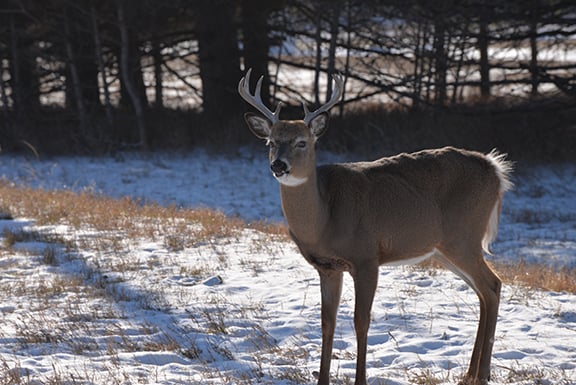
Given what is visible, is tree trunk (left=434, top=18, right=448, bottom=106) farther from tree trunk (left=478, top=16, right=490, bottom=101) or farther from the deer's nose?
the deer's nose

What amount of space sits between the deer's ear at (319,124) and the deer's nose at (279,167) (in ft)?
1.74

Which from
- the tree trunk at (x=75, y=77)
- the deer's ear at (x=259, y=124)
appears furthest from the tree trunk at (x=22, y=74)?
the deer's ear at (x=259, y=124)

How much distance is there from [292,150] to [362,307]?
1165 millimetres

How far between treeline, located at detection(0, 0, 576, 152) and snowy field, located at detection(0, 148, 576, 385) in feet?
28.5

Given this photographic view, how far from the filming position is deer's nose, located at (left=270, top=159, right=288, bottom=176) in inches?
222

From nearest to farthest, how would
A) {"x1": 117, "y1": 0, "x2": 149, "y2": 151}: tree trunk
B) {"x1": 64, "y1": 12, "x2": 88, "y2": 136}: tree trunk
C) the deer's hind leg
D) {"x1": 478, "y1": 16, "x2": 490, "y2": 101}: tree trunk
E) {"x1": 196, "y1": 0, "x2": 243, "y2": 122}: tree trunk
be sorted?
1. the deer's hind leg
2. {"x1": 478, "y1": 16, "x2": 490, "y2": 101}: tree trunk
3. {"x1": 117, "y1": 0, "x2": 149, "y2": 151}: tree trunk
4. {"x1": 64, "y1": 12, "x2": 88, "y2": 136}: tree trunk
5. {"x1": 196, "y1": 0, "x2": 243, "y2": 122}: tree trunk

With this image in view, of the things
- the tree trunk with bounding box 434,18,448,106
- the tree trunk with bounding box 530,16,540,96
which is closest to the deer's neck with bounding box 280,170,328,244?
the tree trunk with bounding box 434,18,448,106

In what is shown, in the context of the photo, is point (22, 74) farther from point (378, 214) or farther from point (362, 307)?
point (362, 307)

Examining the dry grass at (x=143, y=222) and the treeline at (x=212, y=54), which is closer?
the dry grass at (x=143, y=222)

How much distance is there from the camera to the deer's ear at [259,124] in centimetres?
631

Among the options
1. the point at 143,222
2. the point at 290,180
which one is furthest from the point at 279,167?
the point at 143,222

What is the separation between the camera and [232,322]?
274 inches

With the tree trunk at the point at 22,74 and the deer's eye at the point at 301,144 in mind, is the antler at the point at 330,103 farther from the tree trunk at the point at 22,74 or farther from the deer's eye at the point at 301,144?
the tree trunk at the point at 22,74

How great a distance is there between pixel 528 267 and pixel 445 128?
29.8 ft
